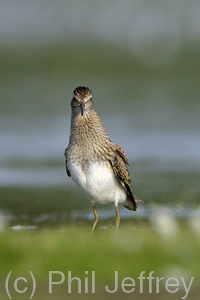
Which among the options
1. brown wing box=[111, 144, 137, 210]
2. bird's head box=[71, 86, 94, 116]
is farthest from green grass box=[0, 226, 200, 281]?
bird's head box=[71, 86, 94, 116]

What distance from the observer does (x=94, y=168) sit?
10680mm

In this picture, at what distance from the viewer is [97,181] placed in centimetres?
1069

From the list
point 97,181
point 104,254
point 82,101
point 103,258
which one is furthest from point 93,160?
point 103,258

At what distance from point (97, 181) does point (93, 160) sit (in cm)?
27

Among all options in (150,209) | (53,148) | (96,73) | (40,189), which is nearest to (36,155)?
(53,148)

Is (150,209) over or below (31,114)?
below

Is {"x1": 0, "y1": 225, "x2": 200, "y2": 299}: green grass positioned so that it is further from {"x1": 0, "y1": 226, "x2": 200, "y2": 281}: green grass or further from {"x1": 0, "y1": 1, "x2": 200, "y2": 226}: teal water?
{"x1": 0, "y1": 1, "x2": 200, "y2": 226}: teal water

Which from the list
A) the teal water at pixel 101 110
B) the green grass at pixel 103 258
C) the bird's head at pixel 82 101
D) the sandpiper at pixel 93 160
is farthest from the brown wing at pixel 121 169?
the green grass at pixel 103 258

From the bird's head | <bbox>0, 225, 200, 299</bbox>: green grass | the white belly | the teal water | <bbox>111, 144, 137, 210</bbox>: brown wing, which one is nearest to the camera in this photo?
<bbox>0, 225, 200, 299</bbox>: green grass

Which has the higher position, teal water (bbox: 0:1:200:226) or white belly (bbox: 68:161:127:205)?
teal water (bbox: 0:1:200:226)

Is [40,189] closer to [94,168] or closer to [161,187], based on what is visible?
[161,187]

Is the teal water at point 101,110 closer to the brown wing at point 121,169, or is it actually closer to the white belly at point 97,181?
the brown wing at point 121,169

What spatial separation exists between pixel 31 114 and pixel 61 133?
16.7 feet

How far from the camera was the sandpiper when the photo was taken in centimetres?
1070
